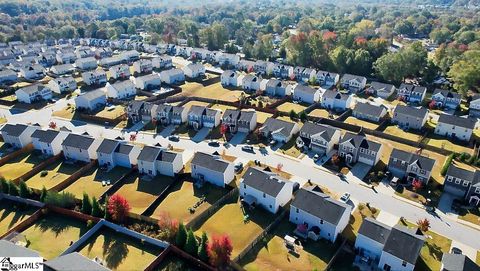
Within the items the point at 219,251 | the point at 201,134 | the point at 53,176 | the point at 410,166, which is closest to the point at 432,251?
the point at 410,166

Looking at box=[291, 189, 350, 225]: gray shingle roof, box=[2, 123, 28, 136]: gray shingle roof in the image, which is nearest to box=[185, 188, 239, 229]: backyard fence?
box=[291, 189, 350, 225]: gray shingle roof

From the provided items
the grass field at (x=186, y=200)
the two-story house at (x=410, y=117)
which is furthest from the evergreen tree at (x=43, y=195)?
the two-story house at (x=410, y=117)

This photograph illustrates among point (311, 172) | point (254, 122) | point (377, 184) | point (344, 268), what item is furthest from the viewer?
point (254, 122)

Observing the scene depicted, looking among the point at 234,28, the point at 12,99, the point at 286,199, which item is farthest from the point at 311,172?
the point at 234,28

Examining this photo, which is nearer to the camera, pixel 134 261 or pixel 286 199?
pixel 134 261

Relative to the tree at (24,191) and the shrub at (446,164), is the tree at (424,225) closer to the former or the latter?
the shrub at (446,164)

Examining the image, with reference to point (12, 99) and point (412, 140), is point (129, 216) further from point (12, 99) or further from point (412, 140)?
point (12, 99)

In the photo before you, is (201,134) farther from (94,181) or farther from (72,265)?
(72,265)
